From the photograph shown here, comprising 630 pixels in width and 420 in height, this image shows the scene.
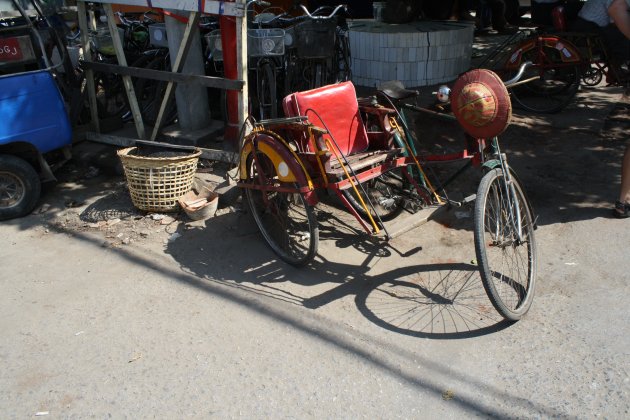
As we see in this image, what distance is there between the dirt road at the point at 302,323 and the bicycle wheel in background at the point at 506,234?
15cm

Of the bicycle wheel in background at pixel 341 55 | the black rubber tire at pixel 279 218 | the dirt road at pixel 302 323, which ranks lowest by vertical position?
the dirt road at pixel 302 323

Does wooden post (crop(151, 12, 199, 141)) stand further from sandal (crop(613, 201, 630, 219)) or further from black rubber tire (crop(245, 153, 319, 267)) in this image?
sandal (crop(613, 201, 630, 219))

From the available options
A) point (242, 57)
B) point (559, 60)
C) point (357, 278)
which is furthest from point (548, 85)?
point (357, 278)

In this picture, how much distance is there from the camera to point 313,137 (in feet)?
12.6

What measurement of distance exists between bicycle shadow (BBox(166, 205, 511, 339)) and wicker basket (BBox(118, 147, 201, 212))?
1.24ft

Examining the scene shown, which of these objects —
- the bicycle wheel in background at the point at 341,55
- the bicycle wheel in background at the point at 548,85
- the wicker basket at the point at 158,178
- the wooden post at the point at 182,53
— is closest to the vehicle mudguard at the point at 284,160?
the wicker basket at the point at 158,178

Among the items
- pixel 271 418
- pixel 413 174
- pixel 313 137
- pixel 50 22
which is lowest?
pixel 271 418

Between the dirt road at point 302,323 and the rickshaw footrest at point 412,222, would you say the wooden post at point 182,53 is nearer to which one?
the dirt road at point 302,323

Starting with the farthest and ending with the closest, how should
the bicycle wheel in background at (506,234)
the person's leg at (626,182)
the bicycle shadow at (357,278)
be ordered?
the person's leg at (626,182) < the bicycle shadow at (357,278) < the bicycle wheel in background at (506,234)

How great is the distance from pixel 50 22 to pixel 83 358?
14.3 ft

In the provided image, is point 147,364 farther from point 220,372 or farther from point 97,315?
point 97,315

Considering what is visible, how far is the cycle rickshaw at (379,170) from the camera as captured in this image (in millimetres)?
3412

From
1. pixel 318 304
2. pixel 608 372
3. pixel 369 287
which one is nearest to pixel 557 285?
pixel 608 372

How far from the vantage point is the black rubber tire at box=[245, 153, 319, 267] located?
4.30 metres
